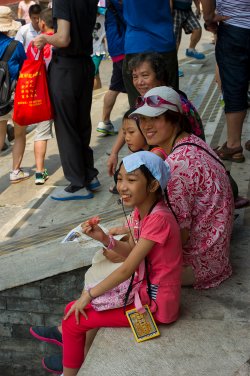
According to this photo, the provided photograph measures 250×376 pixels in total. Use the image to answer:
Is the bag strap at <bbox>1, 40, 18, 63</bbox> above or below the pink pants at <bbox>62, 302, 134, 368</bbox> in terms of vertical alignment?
above

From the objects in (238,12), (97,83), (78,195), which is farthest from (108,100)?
(97,83)

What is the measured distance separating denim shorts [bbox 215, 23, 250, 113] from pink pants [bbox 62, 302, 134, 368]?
2.47 meters

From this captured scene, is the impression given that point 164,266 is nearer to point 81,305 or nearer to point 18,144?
point 81,305

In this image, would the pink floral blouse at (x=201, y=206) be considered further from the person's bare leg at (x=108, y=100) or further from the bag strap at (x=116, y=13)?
the person's bare leg at (x=108, y=100)

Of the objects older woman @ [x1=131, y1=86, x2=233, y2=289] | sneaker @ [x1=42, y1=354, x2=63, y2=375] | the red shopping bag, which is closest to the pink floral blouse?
older woman @ [x1=131, y1=86, x2=233, y2=289]

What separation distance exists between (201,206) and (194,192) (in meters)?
0.09

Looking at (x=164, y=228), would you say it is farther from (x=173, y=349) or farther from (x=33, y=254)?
(x=33, y=254)

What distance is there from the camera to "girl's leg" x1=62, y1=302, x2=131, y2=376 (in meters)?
3.12

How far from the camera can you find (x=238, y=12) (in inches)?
194

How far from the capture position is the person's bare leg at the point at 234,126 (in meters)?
5.14

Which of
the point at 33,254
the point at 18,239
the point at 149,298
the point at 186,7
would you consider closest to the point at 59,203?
the point at 18,239

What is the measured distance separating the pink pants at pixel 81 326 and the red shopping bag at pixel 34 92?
7.09 ft

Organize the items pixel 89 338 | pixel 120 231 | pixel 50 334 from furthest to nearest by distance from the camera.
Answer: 1. pixel 50 334
2. pixel 120 231
3. pixel 89 338

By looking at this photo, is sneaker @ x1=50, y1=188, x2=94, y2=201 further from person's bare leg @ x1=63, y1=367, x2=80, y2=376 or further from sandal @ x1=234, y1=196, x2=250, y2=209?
person's bare leg @ x1=63, y1=367, x2=80, y2=376
